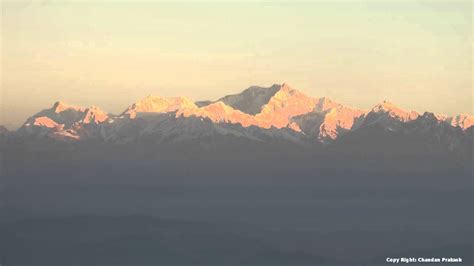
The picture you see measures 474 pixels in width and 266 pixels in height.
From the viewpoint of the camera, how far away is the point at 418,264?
199250mm

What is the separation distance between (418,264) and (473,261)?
329 inches

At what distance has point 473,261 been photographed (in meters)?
198
